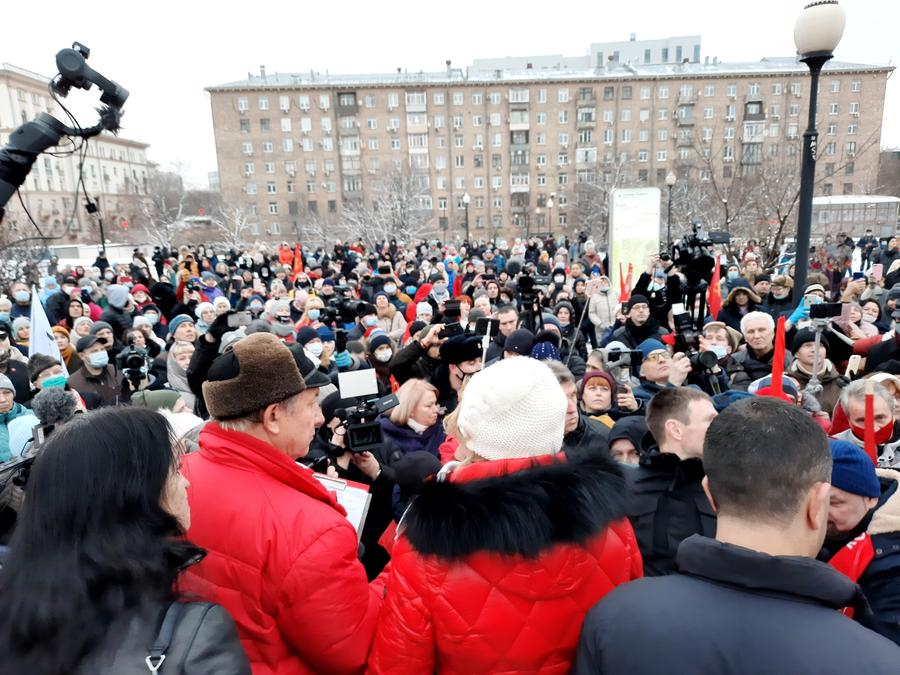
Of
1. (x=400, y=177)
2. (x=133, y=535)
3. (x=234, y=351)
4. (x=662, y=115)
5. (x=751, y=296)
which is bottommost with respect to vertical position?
(x=751, y=296)

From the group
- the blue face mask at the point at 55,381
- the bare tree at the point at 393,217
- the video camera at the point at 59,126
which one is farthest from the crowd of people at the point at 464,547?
the bare tree at the point at 393,217

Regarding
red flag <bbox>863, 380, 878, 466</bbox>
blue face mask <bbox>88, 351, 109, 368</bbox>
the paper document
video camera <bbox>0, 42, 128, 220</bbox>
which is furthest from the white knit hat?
blue face mask <bbox>88, 351, 109, 368</bbox>

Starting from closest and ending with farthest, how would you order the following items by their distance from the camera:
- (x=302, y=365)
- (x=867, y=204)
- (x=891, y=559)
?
(x=891, y=559) → (x=302, y=365) → (x=867, y=204)

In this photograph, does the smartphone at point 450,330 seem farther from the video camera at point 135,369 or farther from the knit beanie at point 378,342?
the video camera at point 135,369

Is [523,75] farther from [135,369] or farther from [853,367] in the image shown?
[135,369]

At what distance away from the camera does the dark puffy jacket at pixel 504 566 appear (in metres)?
1.47

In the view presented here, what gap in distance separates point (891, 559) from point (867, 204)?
36.0m

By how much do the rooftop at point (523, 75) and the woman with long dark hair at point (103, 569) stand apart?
210 feet

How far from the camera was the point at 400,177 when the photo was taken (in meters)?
43.4

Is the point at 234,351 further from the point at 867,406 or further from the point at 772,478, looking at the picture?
the point at 867,406

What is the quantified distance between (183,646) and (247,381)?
2.77ft

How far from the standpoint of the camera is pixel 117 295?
9.51 m

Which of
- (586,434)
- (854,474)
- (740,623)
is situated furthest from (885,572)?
(586,434)

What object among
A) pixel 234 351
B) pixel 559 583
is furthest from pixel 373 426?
pixel 559 583
